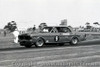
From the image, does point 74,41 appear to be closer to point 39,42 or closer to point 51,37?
point 51,37

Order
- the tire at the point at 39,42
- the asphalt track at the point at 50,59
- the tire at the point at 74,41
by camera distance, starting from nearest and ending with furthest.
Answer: the asphalt track at the point at 50,59, the tire at the point at 39,42, the tire at the point at 74,41

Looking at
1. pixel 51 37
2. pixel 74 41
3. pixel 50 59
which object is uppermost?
pixel 51 37

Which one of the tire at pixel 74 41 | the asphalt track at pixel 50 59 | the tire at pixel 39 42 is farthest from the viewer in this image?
the tire at pixel 74 41

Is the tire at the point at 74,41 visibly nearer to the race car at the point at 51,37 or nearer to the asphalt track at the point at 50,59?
the race car at the point at 51,37

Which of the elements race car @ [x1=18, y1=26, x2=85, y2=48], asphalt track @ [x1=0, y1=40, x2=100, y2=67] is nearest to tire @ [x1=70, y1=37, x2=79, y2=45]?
race car @ [x1=18, y1=26, x2=85, y2=48]

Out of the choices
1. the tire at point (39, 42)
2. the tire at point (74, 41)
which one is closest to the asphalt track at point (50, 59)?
Answer: the tire at point (39, 42)

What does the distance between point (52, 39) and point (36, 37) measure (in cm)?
149

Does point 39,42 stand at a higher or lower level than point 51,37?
lower

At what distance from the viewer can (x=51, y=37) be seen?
1988 centimetres

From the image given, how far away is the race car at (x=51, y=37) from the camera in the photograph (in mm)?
19031

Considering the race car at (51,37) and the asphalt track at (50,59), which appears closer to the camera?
the asphalt track at (50,59)

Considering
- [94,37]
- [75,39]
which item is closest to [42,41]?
[75,39]

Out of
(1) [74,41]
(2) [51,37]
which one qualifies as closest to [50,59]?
(2) [51,37]

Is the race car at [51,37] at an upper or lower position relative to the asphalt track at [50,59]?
upper
